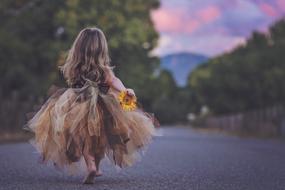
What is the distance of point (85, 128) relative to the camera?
8.94 m

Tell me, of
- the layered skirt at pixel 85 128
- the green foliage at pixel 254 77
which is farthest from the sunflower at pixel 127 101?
the green foliage at pixel 254 77

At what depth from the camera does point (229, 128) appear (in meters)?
58.2

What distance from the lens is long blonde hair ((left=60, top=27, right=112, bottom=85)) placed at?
925 centimetres

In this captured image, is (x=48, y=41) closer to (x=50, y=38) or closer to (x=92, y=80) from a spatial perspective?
(x=50, y=38)

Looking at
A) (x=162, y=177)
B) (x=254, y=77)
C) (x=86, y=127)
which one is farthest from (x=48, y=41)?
(x=86, y=127)

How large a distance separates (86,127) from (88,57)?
34.1 inches

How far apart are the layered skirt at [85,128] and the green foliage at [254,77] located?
108 ft

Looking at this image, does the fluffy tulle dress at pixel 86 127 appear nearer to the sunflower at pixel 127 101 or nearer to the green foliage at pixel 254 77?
the sunflower at pixel 127 101

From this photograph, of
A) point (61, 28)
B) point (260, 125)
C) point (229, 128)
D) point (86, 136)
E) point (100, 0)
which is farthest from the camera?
point (229, 128)

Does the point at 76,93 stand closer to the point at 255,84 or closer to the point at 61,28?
the point at 61,28

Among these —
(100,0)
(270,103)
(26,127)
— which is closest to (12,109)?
(100,0)

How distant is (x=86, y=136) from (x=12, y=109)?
2069 centimetres

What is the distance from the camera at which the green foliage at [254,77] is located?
149 feet

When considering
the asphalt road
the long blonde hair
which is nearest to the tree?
the asphalt road
